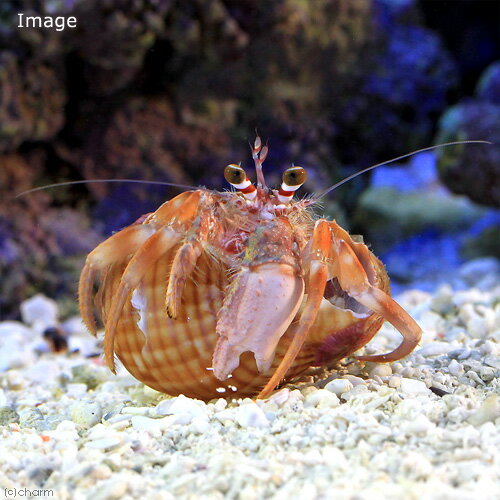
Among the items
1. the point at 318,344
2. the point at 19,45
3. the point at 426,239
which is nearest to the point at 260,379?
the point at 318,344

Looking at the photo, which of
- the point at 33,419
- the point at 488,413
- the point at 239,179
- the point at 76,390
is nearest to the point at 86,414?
the point at 33,419

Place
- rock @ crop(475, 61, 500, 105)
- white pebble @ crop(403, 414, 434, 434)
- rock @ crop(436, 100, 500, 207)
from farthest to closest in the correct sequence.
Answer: rock @ crop(475, 61, 500, 105), rock @ crop(436, 100, 500, 207), white pebble @ crop(403, 414, 434, 434)

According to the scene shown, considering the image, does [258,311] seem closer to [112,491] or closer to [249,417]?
[249,417]

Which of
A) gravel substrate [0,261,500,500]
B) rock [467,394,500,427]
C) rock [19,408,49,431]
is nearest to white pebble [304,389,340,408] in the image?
gravel substrate [0,261,500,500]

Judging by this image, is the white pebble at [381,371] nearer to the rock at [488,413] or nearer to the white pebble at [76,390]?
the rock at [488,413]

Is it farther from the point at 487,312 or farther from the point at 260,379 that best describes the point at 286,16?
the point at 260,379

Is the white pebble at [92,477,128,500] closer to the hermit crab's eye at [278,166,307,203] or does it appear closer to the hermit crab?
the hermit crab

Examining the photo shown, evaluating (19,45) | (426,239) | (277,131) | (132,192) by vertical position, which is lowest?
(426,239)
